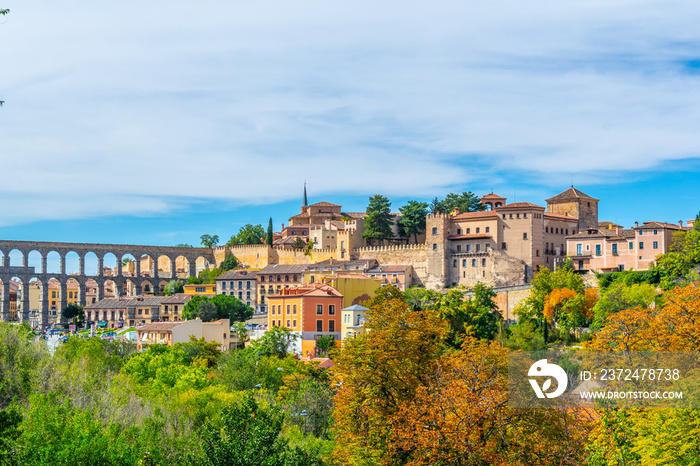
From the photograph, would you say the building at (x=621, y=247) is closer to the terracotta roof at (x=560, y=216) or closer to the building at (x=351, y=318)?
the terracotta roof at (x=560, y=216)

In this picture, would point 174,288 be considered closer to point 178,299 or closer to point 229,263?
point 229,263

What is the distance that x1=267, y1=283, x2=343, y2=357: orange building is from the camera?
72.4 m

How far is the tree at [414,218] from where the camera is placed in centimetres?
10925

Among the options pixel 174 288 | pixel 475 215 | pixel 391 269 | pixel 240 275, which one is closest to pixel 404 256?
pixel 391 269

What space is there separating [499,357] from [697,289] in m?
6.14

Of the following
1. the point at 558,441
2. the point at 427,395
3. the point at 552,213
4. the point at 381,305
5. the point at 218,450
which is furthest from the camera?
the point at 552,213

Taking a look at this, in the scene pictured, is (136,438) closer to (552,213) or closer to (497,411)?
(497,411)

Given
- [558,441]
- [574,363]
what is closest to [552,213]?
[574,363]

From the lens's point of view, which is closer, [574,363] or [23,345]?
[23,345]

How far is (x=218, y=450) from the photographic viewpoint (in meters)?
21.9

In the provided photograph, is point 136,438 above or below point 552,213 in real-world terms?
below

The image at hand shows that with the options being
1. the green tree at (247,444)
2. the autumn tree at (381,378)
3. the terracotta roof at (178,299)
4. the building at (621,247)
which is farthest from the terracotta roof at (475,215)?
the green tree at (247,444)

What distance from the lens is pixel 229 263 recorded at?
11988cm

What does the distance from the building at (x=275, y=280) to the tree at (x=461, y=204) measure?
17772mm
